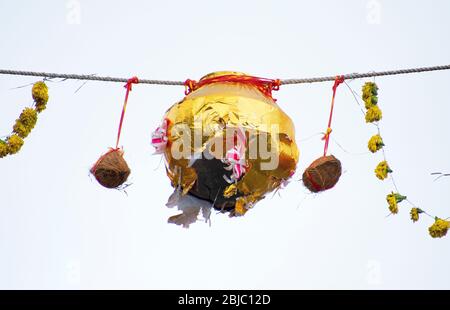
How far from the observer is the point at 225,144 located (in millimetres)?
4566

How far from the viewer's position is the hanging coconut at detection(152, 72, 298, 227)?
15.1 ft

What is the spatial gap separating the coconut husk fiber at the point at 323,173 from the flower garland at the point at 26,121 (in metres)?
1.88

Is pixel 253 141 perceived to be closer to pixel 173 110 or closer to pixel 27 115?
pixel 173 110

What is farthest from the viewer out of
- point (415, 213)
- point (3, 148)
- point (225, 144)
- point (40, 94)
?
point (40, 94)

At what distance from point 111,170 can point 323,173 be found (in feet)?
4.30

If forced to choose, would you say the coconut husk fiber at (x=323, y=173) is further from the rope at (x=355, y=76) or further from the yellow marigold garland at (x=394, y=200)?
the rope at (x=355, y=76)

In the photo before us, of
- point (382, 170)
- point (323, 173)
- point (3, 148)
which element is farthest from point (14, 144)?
point (382, 170)

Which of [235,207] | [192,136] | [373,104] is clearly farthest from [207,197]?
[373,104]

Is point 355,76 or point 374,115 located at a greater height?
point 355,76

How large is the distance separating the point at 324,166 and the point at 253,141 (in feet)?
1.56

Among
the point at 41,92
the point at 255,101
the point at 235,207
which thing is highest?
the point at 41,92

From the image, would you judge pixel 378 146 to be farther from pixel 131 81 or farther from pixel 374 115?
pixel 131 81

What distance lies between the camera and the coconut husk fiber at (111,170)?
473cm

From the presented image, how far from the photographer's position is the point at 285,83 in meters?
5.06
